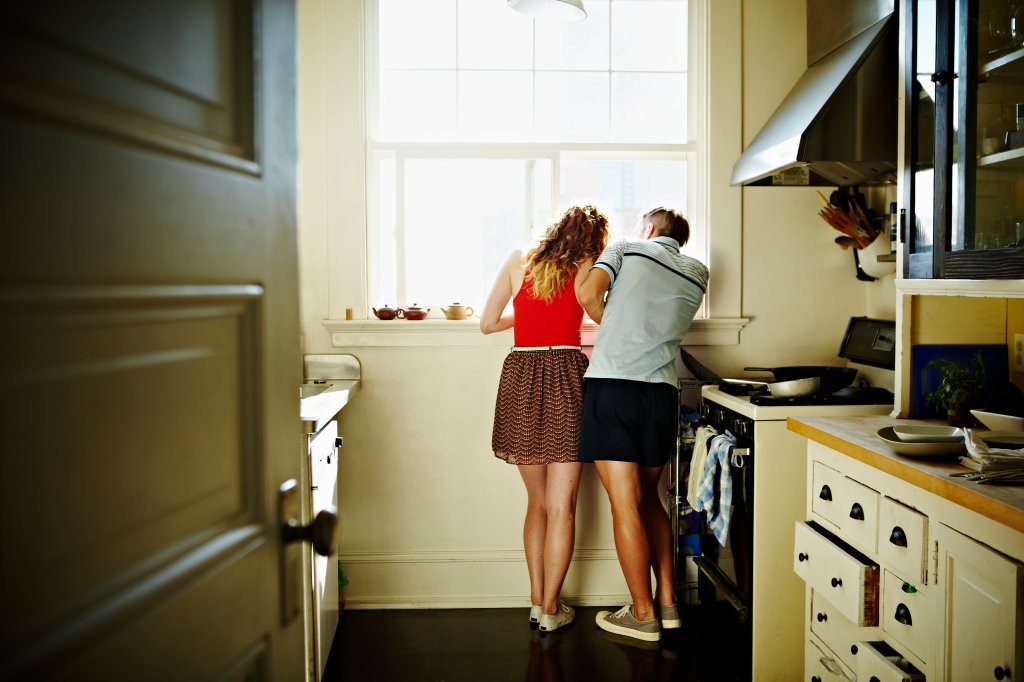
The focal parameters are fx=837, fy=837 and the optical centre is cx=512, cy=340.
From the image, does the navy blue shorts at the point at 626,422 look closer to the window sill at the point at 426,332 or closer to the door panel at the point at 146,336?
the window sill at the point at 426,332

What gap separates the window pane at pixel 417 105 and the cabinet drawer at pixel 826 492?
2.10 m

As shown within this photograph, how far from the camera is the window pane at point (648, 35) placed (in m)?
3.64

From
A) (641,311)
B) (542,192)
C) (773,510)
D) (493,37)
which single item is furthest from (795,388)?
(493,37)

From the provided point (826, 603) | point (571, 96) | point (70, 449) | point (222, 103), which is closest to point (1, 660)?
point (70, 449)

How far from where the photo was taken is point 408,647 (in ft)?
10.5

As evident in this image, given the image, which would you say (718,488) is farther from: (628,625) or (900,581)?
(900,581)

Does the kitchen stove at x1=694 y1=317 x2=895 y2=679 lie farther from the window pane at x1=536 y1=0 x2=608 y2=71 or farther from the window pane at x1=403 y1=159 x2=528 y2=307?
the window pane at x1=536 y1=0 x2=608 y2=71

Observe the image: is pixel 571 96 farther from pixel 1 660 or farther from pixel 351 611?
pixel 1 660

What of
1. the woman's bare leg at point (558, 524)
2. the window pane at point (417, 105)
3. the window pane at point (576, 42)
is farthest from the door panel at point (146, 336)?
the window pane at point (576, 42)

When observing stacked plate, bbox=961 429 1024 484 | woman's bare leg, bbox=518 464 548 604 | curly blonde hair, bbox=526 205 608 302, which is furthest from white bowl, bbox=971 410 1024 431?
woman's bare leg, bbox=518 464 548 604

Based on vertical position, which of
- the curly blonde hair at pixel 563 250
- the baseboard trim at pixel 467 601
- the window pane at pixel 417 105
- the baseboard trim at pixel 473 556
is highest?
the window pane at pixel 417 105

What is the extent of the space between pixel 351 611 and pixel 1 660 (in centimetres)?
305

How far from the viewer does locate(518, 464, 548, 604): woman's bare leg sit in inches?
130

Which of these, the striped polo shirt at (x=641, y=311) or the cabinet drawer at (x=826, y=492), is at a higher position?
the striped polo shirt at (x=641, y=311)
